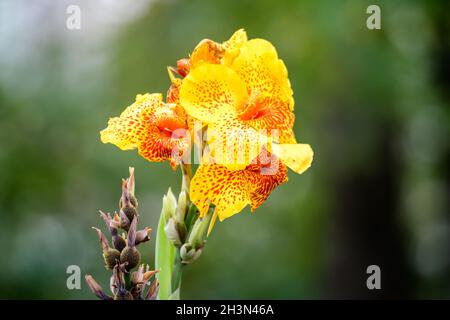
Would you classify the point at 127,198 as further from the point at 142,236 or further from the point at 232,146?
the point at 232,146

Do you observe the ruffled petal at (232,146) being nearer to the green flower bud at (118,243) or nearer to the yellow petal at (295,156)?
the yellow petal at (295,156)

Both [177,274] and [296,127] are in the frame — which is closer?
[177,274]

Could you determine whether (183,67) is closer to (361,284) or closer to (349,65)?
(349,65)

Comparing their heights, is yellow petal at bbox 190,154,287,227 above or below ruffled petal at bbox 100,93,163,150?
below

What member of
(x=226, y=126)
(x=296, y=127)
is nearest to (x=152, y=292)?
(x=226, y=126)

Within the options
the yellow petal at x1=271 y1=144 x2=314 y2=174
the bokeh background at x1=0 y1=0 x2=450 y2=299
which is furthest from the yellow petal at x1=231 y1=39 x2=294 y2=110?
the bokeh background at x1=0 y1=0 x2=450 y2=299

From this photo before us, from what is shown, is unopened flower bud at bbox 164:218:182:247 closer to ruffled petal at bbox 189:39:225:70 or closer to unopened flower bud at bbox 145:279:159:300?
unopened flower bud at bbox 145:279:159:300

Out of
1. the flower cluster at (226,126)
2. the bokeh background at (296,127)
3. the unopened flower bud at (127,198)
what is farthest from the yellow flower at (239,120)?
the bokeh background at (296,127)
